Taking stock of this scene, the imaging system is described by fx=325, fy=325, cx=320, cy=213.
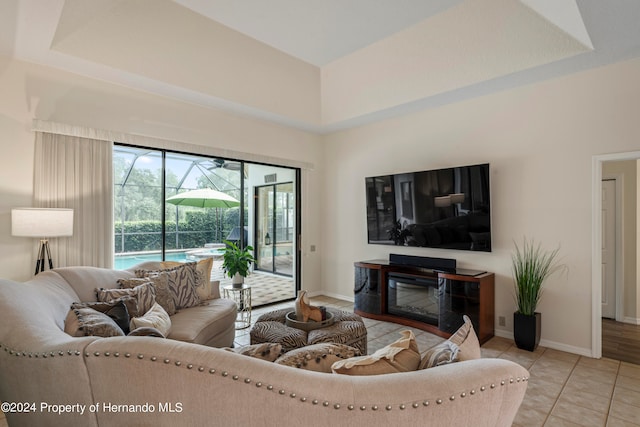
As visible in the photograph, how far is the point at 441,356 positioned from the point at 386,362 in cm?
21

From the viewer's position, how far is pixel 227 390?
38.6 inches

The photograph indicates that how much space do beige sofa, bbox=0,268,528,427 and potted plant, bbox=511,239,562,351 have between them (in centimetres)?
279

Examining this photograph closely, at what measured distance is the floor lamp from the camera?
8.82 ft

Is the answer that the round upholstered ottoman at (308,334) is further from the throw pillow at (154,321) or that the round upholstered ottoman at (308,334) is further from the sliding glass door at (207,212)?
the sliding glass door at (207,212)

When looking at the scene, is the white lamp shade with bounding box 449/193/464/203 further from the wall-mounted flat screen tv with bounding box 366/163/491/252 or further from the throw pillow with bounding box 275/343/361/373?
the throw pillow with bounding box 275/343/361/373

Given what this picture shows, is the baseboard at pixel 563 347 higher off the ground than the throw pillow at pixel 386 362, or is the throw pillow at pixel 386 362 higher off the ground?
the throw pillow at pixel 386 362

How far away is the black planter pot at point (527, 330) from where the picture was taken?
3.35 meters

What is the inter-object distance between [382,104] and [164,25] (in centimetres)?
273

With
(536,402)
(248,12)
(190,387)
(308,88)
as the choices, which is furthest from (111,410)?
(308,88)

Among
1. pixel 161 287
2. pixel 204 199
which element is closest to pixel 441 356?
pixel 161 287

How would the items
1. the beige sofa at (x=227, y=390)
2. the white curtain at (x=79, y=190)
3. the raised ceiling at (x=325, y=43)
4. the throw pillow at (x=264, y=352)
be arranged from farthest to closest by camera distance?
1. the white curtain at (x=79, y=190)
2. the raised ceiling at (x=325, y=43)
3. the throw pillow at (x=264, y=352)
4. the beige sofa at (x=227, y=390)

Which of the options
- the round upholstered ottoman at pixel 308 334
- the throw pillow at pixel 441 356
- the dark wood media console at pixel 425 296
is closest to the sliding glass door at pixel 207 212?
the dark wood media console at pixel 425 296

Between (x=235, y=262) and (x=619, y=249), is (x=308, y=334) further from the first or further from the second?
(x=619, y=249)

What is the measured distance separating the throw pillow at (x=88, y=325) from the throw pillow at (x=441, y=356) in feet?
5.01
